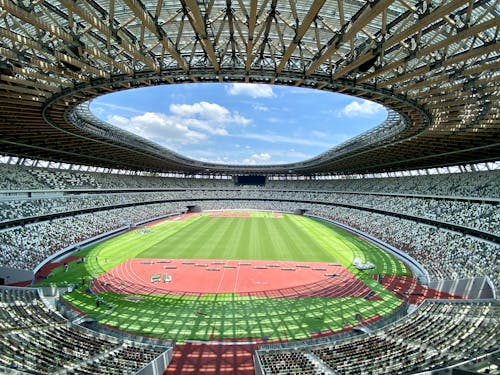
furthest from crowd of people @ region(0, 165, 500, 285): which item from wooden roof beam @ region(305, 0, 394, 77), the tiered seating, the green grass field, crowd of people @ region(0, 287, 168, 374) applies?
wooden roof beam @ region(305, 0, 394, 77)

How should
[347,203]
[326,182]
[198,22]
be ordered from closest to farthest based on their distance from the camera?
[198,22] → [347,203] → [326,182]

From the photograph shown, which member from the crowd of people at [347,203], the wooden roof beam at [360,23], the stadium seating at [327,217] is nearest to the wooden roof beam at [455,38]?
the wooden roof beam at [360,23]

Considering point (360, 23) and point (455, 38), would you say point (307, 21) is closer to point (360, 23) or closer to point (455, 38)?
point (360, 23)

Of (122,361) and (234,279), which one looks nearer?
(122,361)

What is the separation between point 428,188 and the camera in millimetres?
43781

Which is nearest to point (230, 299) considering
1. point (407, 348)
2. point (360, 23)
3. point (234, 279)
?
point (234, 279)

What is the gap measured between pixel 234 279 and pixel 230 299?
14.0 ft

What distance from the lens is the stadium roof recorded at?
9680 millimetres

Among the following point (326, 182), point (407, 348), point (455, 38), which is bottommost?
point (407, 348)

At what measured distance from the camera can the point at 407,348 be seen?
1325 centimetres

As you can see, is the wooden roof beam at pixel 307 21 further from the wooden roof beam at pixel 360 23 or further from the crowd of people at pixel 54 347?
the crowd of people at pixel 54 347

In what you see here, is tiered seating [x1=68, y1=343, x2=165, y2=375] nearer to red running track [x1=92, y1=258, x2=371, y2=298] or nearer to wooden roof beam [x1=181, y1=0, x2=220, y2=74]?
red running track [x1=92, y1=258, x2=371, y2=298]

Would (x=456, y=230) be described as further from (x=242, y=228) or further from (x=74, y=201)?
(x=74, y=201)

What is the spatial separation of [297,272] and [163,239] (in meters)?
23.1
